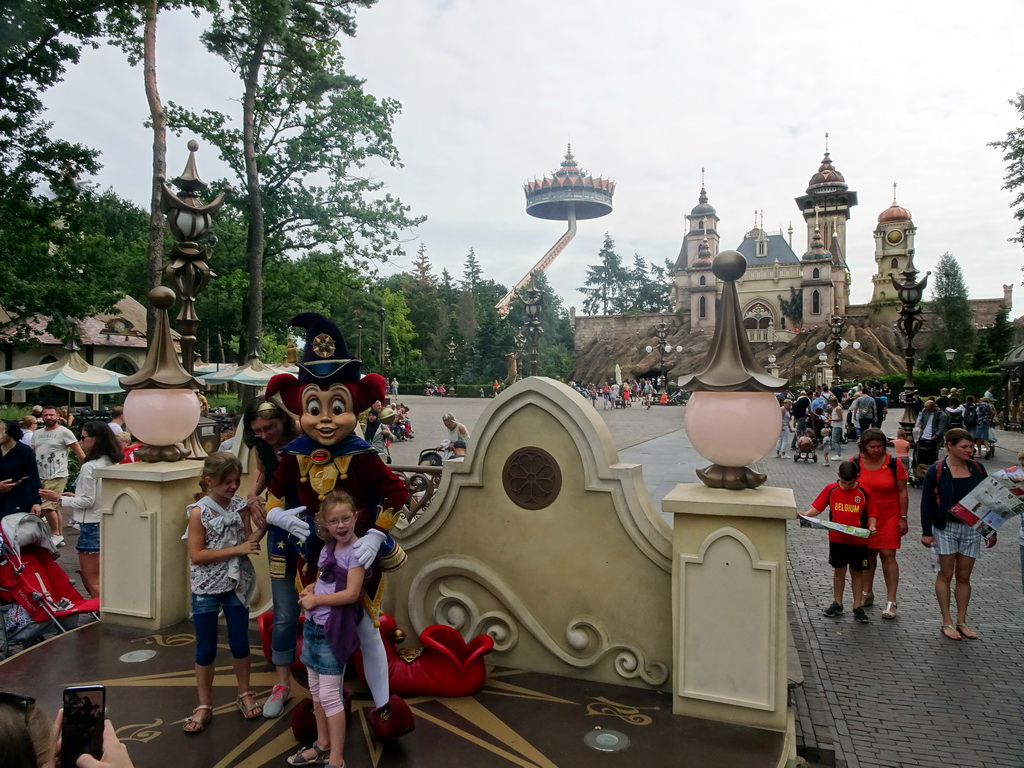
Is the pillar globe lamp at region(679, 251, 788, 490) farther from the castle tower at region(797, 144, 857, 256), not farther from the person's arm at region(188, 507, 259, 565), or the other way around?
the castle tower at region(797, 144, 857, 256)

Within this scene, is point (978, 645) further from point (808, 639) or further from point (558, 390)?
point (558, 390)

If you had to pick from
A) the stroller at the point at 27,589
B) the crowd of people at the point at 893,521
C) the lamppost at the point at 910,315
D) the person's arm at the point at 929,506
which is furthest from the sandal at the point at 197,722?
the lamppost at the point at 910,315

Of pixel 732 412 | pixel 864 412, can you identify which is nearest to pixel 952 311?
pixel 864 412

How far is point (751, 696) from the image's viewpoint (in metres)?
3.50

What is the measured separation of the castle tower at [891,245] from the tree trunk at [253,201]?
206 ft

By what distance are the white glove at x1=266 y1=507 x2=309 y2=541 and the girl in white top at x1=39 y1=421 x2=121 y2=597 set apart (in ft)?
11.4

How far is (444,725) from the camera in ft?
11.8

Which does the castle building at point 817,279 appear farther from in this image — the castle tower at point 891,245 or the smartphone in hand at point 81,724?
the smartphone in hand at point 81,724

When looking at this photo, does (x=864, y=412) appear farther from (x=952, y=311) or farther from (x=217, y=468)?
(x=952, y=311)

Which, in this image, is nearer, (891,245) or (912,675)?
(912,675)

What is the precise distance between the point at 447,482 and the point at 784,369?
5905cm

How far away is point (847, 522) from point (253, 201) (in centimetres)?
1685

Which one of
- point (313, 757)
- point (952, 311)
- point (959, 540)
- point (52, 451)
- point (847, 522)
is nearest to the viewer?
point (313, 757)

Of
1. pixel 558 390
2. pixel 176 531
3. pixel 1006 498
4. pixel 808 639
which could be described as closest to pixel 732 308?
pixel 558 390
